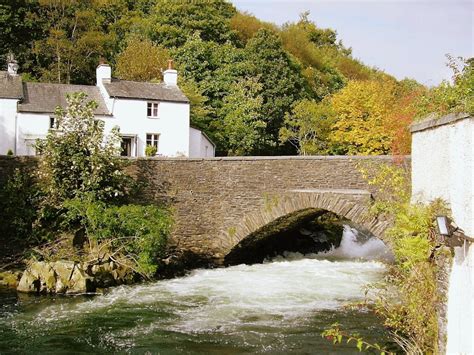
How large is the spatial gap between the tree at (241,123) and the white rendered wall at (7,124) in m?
13.4

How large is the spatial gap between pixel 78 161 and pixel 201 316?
7.54 meters

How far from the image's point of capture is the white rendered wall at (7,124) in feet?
95.4

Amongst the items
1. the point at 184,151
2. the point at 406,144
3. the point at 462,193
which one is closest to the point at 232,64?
the point at 184,151

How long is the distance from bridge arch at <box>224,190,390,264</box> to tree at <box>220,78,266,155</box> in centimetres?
1645

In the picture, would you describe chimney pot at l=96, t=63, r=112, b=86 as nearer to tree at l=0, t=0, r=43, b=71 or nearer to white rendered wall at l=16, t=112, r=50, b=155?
white rendered wall at l=16, t=112, r=50, b=155

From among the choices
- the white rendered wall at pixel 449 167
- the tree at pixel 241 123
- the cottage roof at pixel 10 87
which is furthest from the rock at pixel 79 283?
the tree at pixel 241 123

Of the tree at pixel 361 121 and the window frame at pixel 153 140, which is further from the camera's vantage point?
the window frame at pixel 153 140

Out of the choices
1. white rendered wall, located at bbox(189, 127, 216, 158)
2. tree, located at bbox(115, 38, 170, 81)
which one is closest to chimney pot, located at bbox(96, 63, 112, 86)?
white rendered wall, located at bbox(189, 127, 216, 158)

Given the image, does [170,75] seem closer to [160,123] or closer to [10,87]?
[160,123]

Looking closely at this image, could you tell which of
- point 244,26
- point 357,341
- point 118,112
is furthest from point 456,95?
point 244,26

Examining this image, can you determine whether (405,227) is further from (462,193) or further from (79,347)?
(79,347)

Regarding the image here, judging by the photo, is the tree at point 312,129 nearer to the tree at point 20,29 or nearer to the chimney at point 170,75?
the chimney at point 170,75

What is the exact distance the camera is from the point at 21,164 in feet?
63.3

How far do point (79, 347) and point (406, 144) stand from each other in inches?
523
